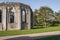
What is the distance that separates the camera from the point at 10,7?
104 feet

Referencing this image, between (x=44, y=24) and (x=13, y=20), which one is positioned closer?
(x=13, y=20)

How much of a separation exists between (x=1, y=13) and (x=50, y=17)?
33091 millimetres

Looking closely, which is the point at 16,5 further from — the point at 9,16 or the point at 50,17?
the point at 50,17

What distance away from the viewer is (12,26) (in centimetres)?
3181

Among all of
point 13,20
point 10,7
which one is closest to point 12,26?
point 13,20

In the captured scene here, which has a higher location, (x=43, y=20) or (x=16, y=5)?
(x=16, y=5)

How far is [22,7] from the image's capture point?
32500 mm

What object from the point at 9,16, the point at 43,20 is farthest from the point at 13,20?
the point at 43,20

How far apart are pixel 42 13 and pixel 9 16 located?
30.6 metres

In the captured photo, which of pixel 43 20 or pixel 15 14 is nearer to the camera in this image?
pixel 15 14

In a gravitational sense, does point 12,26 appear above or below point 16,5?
below

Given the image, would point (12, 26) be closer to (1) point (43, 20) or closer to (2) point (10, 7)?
(2) point (10, 7)

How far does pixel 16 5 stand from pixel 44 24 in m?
29.6

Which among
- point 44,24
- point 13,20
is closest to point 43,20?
point 44,24
